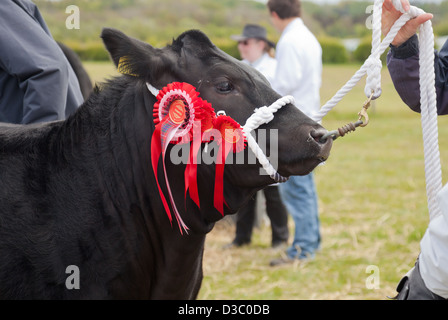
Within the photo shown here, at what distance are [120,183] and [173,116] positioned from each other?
42 centimetres

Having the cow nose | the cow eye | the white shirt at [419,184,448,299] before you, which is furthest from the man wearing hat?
the white shirt at [419,184,448,299]

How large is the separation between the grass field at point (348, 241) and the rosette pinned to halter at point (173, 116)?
2696 millimetres

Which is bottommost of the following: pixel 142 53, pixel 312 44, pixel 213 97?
pixel 213 97

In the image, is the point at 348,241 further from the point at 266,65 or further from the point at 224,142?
the point at 224,142

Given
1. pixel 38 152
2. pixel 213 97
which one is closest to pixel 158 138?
pixel 213 97

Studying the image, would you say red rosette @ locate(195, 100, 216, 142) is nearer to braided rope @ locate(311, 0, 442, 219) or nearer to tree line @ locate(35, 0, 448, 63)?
braided rope @ locate(311, 0, 442, 219)

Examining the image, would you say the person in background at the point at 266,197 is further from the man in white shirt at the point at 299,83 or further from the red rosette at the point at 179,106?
the red rosette at the point at 179,106

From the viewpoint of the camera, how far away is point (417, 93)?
2.31 m

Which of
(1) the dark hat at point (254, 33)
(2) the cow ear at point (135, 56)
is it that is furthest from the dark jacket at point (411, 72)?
(1) the dark hat at point (254, 33)

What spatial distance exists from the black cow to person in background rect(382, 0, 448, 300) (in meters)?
0.53

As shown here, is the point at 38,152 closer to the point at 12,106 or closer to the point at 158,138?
the point at 158,138

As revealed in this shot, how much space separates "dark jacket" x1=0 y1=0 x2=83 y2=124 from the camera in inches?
110

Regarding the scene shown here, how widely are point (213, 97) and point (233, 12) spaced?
31142mm

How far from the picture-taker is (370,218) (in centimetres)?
695
